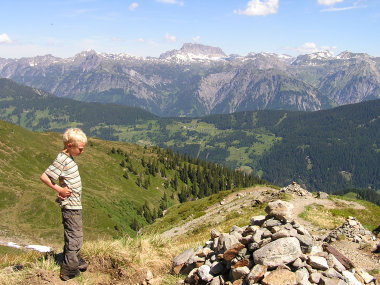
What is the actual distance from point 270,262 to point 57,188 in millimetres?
7888

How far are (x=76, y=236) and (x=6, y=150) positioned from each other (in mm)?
127232

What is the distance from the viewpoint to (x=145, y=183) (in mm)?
155750

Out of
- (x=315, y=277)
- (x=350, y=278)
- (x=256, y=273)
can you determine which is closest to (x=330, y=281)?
(x=315, y=277)

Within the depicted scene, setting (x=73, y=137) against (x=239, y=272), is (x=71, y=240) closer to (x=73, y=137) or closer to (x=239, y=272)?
(x=73, y=137)

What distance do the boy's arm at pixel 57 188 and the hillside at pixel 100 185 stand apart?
64.6m

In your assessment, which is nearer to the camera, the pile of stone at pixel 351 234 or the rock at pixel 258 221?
the rock at pixel 258 221

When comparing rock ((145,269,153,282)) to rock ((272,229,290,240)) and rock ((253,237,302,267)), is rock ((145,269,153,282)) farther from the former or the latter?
rock ((272,229,290,240))

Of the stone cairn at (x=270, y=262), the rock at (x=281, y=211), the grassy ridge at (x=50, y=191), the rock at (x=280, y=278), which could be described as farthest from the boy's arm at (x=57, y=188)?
the grassy ridge at (x=50, y=191)

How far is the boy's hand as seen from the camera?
10945 mm

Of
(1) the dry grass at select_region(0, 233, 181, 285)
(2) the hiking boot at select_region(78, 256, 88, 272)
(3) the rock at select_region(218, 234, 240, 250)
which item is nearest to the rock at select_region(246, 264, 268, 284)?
(3) the rock at select_region(218, 234, 240, 250)

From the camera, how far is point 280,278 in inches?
380

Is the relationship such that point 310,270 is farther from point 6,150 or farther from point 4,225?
point 6,150

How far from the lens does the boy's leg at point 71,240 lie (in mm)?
11281

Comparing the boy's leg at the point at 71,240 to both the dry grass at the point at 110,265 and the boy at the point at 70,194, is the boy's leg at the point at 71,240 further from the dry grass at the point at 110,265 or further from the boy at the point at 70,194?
the dry grass at the point at 110,265
